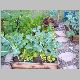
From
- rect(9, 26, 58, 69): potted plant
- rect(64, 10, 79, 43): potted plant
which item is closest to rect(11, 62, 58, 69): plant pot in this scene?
rect(9, 26, 58, 69): potted plant

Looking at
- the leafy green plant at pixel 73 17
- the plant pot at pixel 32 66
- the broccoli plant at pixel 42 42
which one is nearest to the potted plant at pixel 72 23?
the leafy green plant at pixel 73 17

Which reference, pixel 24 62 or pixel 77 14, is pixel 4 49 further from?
pixel 77 14

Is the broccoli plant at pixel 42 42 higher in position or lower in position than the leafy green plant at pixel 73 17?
lower

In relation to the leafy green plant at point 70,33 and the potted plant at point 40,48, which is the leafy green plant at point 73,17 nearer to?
the leafy green plant at point 70,33

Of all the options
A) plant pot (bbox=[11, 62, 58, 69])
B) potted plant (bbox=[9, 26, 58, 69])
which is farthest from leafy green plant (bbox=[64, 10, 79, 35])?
plant pot (bbox=[11, 62, 58, 69])

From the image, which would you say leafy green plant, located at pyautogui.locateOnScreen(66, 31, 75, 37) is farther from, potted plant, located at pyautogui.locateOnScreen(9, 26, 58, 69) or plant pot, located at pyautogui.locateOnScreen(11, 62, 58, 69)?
plant pot, located at pyautogui.locateOnScreen(11, 62, 58, 69)

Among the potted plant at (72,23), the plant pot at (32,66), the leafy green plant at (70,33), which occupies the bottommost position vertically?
the plant pot at (32,66)

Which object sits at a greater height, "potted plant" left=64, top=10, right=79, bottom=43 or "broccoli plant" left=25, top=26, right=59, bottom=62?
"potted plant" left=64, top=10, right=79, bottom=43

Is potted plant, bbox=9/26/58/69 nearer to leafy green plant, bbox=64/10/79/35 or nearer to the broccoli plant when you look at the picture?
the broccoli plant

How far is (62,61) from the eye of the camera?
11.7 feet

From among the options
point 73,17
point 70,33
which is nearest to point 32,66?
point 70,33

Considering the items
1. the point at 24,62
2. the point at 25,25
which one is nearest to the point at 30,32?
the point at 25,25

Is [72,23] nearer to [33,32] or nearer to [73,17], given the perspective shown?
[73,17]

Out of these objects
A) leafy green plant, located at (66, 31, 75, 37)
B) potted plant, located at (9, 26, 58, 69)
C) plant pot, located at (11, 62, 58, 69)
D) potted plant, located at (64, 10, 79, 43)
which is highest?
potted plant, located at (64, 10, 79, 43)
